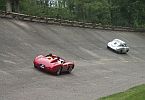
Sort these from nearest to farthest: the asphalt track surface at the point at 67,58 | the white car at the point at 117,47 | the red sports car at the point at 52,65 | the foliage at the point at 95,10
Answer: the asphalt track surface at the point at 67,58 < the red sports car at the point at 52,65 < the white car at the point at 117,47 < the foliage at the point at 95,10

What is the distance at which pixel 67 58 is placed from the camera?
34719mm

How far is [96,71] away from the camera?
30578 millimetres

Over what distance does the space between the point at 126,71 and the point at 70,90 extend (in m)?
13.8

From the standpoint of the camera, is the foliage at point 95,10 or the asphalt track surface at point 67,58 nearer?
the asphalt track surface at point 67,58

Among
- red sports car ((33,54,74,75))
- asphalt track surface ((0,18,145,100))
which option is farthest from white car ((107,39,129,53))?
red sports car ((33,54,74,75))

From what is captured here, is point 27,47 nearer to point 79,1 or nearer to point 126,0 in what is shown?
point 79,1

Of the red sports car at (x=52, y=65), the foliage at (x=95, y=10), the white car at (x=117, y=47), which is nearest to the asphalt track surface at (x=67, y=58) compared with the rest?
the red sports car at (x=52, y=65)

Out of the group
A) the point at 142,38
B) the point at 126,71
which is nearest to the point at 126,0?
the point at 142,38

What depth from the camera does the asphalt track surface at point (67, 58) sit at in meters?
19.9

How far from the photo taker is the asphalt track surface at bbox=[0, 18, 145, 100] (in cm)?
1986

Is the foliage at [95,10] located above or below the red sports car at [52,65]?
below

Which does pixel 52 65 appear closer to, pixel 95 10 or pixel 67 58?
pixel 67 58

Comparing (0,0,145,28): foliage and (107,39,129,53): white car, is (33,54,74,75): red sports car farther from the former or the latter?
(0,0,145,28): foliage

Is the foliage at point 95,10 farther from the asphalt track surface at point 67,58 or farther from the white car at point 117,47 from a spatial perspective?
the white car at point 117,47
